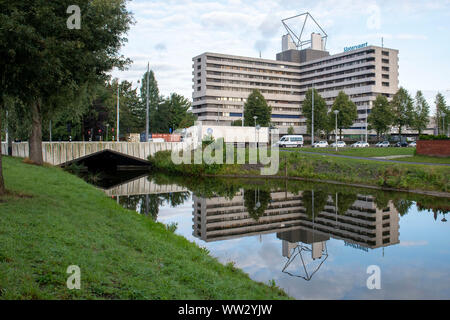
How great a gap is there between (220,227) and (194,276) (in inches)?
391

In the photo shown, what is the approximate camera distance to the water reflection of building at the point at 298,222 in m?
16.4

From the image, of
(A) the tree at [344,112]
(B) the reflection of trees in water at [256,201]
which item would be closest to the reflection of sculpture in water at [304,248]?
(B) the reflection of trees in water at [256,201]

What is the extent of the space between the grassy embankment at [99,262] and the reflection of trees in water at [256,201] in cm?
938

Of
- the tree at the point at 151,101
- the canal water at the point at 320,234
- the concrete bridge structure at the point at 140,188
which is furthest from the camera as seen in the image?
the tree at the point at 151,101

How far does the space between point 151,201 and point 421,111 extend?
223 feet

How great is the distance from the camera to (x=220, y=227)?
60.0 feet

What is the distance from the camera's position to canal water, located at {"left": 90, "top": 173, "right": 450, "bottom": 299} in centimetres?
1068

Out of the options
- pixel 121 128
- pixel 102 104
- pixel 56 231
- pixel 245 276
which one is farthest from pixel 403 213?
pixel 121 128

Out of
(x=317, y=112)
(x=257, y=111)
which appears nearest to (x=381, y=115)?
(x=317, y=112)

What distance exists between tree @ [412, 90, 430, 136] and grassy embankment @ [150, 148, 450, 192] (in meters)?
43.7

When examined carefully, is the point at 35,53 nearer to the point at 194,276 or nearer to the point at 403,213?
the point at 194,276

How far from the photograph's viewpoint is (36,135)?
29719mm

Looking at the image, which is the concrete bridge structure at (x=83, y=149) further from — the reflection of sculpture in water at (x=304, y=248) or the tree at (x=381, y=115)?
the tree at (x=381, y=115)

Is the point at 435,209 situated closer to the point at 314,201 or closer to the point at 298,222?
the point at 314,201
